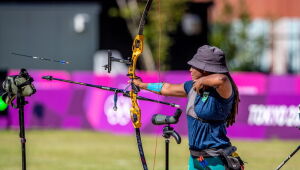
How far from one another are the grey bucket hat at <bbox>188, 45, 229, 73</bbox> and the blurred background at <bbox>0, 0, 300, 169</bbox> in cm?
102

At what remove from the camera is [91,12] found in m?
30.0

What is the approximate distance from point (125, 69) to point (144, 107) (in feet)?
33.1

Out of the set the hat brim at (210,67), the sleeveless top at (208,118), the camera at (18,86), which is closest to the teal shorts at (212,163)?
the sleeveless top at (208,118)

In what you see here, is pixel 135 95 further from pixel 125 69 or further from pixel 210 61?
pixel 125 69

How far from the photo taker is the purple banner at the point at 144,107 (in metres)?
19.3

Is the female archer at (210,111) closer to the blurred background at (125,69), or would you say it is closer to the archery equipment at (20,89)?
the blurred background at (125,69)

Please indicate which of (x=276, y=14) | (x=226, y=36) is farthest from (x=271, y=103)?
(x=276, y=14)

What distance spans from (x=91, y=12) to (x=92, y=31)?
778mm

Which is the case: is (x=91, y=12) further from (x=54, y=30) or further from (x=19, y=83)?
(x=19, y=83)

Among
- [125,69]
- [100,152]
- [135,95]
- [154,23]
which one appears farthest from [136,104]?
[154,23]

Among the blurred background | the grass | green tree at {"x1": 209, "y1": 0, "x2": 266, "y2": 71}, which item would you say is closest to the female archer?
the blurred background

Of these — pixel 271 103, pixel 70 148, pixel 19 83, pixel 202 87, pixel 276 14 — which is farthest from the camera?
pixel 276 14

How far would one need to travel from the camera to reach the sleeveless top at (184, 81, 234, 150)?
773cm

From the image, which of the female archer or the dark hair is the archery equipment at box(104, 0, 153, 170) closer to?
the female archer
